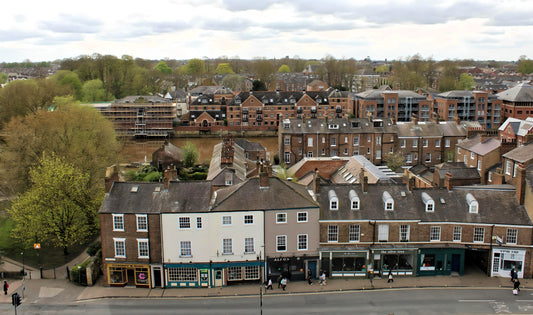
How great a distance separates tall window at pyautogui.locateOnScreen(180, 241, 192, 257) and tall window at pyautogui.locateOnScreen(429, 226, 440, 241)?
15.2m

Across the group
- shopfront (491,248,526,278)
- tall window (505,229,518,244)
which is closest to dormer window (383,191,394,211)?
shopfront (491,248,526,278)

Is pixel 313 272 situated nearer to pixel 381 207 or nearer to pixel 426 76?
pixel 381 207

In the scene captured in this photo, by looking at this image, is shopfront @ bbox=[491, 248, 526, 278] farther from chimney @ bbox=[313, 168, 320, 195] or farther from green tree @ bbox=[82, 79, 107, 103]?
green tree @ bbox=[82, 79, 107, 103]

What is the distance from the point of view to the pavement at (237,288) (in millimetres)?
27438

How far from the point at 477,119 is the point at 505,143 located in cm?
5434

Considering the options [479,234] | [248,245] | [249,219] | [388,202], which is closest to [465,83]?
[479,234]

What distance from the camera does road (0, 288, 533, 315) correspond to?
25.3 metres

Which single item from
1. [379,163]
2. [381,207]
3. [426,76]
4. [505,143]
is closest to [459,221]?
A: [381,207]

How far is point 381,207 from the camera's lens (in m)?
30.0

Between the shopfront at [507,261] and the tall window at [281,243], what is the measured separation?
513 inches

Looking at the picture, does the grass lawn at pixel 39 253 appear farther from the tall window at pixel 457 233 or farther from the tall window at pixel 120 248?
the tall window at pixel 457 233

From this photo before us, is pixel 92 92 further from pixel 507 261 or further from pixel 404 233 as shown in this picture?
pixel 507 261

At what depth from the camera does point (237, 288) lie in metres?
28.2

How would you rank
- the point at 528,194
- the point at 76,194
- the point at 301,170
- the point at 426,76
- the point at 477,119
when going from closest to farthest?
the point at 528,194, the point at 76,194, the point at 301,170, the point at 477,119, the point at 426,76
